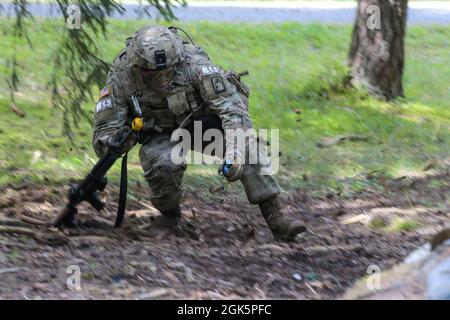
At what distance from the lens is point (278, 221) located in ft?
19.0

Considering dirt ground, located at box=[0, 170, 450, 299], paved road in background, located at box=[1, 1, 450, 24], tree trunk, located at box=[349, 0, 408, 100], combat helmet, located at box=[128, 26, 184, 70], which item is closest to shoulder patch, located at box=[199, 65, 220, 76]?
combat helmet, located at box=[128, 26, 184, 70]

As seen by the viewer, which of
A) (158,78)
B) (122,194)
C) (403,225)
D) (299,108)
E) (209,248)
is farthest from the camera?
(299,108)

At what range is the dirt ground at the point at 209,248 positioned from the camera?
16.0ft

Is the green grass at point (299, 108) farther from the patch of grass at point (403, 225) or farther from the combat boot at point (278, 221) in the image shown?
the combat boot at point (278, 221)

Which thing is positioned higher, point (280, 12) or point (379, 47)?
point (379, 47)

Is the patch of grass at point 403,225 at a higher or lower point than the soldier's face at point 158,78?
lower

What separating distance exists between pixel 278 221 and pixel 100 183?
1.21 m

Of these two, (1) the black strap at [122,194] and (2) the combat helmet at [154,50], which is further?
(1) the black strap at [122,194]

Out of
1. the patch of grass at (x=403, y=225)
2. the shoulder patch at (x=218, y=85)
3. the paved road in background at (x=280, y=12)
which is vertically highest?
the shoulder patch at (x=218, y=85)

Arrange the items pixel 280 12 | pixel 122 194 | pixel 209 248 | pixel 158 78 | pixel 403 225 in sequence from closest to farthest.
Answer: pixel 158 78, pixel 122 194, pixel 209 248, pixel 403 225, pixel 280 12

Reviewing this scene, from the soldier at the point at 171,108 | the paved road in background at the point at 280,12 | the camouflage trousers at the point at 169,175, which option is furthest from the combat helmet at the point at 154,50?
the paved road in background at the point at 280,12

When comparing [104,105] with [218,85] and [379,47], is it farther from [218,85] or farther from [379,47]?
[379,47]

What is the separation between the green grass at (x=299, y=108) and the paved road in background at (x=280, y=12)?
2.33 feet

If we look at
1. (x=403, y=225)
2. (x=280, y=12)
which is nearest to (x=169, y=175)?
(x=403, y=225)
